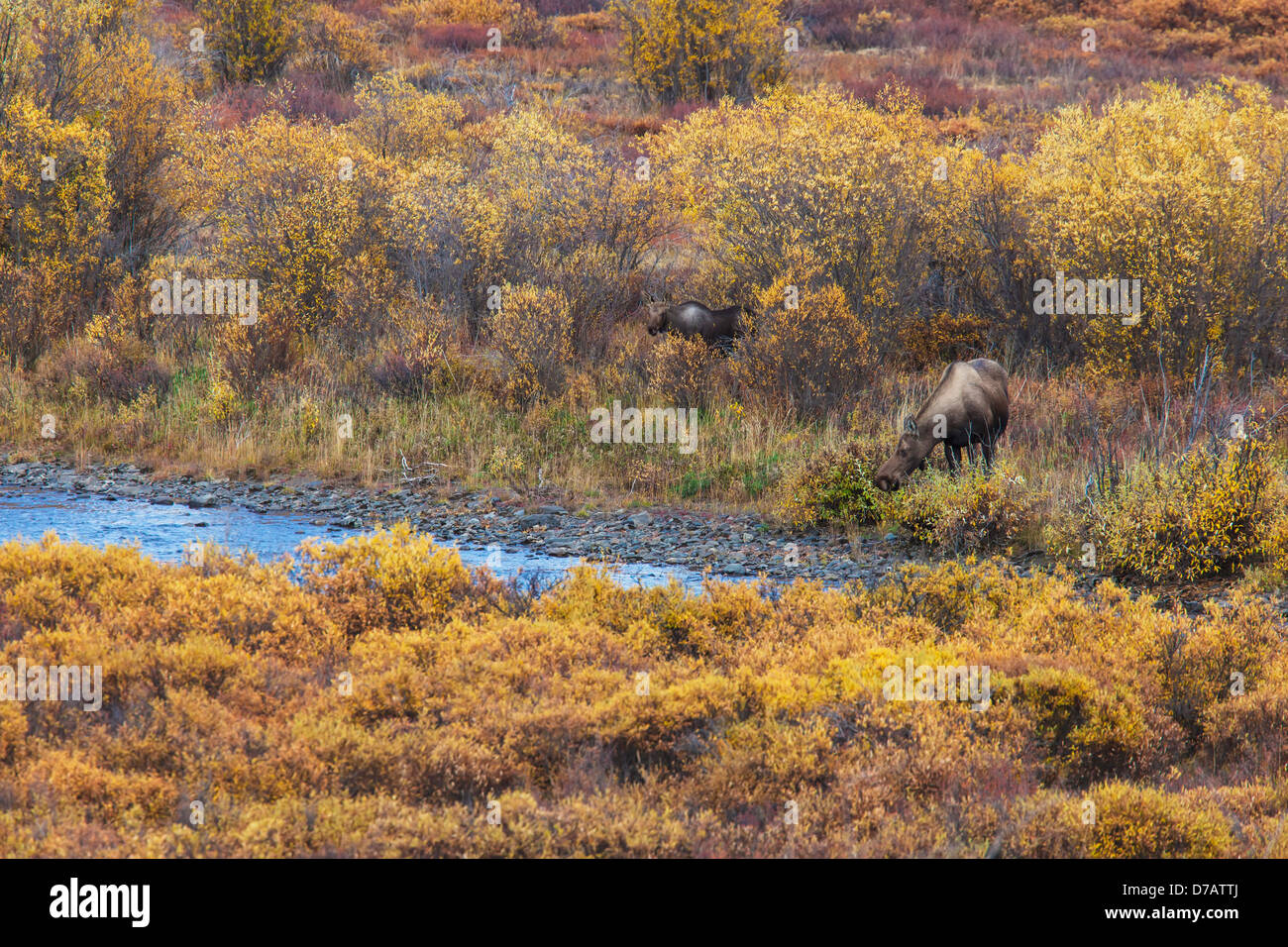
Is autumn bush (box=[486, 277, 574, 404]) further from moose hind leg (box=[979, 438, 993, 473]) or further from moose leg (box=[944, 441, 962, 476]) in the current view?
moose hind leg (box=[979, 438, 993, 473])

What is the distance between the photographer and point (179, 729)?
5.46m

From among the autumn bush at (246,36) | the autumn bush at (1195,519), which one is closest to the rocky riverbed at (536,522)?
the autumn bush at (1195,519)

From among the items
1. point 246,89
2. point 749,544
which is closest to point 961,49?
point 246,89

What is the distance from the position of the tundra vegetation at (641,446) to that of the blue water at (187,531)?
3.64 feet

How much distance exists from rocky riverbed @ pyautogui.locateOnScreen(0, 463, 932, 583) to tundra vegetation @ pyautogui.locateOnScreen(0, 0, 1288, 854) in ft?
1.07

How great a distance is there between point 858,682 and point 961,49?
2911cm

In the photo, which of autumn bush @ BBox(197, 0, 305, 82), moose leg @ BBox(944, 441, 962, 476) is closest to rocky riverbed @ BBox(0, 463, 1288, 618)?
moose leg @ BBox(944, 441, 962, 476)

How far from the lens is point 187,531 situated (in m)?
10.5

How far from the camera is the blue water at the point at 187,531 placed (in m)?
9.62

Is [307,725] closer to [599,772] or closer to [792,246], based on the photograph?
[599,772]

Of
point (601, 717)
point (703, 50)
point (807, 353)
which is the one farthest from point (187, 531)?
point (703, 50)

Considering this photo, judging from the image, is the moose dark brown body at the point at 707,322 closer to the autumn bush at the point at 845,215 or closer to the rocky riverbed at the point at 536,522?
the autumn bush at the point at 845,215

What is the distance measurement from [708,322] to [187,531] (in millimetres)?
5621

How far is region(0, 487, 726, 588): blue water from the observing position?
962 cm
